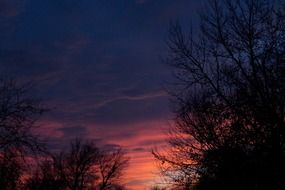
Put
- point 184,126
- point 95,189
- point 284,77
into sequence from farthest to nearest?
point 95,189, point 184,126, point 284,77

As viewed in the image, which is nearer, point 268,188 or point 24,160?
point 24,160

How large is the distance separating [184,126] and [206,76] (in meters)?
4.84

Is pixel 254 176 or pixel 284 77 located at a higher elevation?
pixel 284 77

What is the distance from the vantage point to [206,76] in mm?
18203

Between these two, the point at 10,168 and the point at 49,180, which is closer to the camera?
the point at 10,168

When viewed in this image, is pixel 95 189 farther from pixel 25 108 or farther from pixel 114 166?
pixel 25 108

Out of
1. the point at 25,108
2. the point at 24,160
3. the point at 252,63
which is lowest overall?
the point at 24,160

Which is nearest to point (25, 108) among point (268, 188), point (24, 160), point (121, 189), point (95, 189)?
point (24, 160)

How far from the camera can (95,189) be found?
67.1m

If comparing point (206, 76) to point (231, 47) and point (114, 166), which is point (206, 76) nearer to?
point (231, 47)

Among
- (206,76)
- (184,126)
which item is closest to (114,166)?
(184,126)

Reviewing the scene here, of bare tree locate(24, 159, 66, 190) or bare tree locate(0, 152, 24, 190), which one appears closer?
bare tree locate(0, 152, 24, 190)

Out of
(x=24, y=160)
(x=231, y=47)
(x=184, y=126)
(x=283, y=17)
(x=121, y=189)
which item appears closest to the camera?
(x=24, y=160)

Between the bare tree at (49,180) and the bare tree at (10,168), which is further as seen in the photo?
the bare tree at (49,180)
